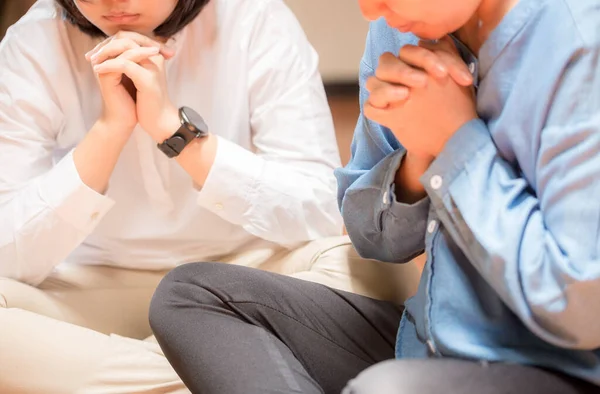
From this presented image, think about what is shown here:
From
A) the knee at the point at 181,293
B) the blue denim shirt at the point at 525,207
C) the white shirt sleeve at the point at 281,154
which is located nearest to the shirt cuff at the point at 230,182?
the white shirt sleeve at the point at 281,154

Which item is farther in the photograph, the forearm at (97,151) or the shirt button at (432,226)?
the forearm at (97,151)

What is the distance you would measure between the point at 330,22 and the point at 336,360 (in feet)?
4.73

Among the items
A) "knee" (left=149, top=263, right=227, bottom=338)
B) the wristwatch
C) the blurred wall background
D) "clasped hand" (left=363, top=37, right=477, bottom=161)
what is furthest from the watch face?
the blurred wall background

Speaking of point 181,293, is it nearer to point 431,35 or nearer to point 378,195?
point 378,195

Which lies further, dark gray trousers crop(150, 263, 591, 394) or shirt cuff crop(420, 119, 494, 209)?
dark gray trousers crop(150, 263, 591, 394)

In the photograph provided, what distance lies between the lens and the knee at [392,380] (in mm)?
666

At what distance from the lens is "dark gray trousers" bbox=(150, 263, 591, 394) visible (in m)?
0.82

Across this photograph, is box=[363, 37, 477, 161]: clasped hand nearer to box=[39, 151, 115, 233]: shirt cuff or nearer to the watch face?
the watch face

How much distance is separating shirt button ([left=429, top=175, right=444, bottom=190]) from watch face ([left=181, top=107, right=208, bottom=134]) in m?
0.54

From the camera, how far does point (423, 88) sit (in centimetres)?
74

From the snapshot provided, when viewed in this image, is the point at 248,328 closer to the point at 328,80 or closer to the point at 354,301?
the point at 354,301

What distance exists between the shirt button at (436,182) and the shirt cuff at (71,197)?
2.08ft

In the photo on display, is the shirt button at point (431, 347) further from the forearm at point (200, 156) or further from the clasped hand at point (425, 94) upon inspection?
the forearm at point (200, 156)

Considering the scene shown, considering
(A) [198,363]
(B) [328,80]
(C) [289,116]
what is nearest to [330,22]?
(B) [328,80]
